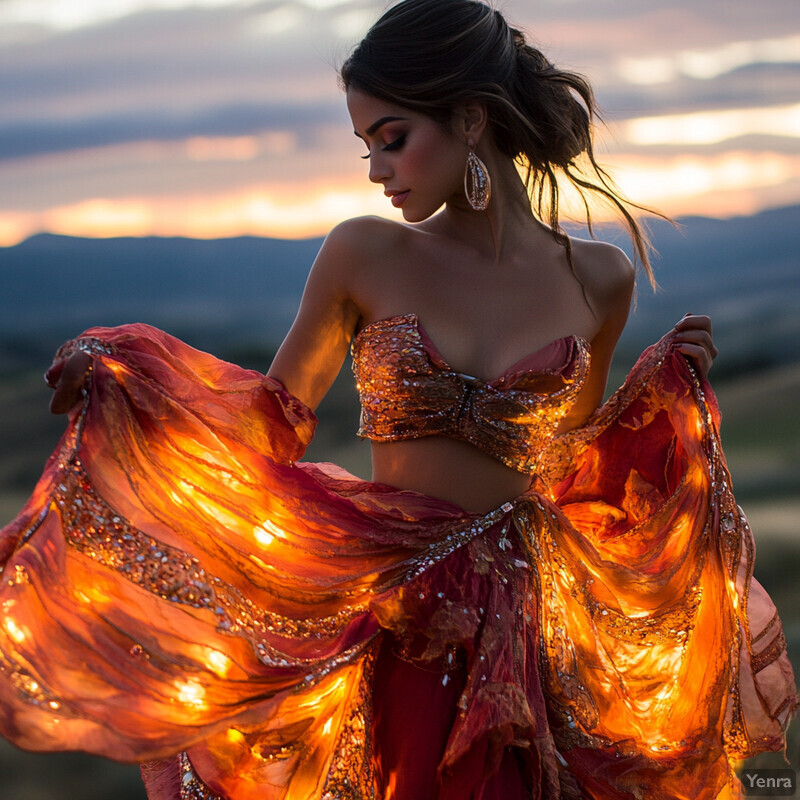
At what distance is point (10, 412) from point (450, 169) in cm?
185

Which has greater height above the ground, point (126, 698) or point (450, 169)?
point (450, 169)

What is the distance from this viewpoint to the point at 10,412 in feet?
9.54

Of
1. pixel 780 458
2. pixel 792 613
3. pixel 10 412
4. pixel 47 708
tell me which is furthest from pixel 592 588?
pixel 780 458

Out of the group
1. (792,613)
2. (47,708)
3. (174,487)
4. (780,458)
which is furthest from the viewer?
(780,458)

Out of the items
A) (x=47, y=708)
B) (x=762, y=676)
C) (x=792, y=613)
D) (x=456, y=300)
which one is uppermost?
(x=456, y=300)

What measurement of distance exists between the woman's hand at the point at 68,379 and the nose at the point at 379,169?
516 millimetres

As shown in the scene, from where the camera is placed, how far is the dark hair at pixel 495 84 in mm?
1509

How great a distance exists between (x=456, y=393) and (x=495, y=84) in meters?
0.49

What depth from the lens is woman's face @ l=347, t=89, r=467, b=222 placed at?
1.51m

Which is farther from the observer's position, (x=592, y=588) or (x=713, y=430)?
(x=713, y=430)

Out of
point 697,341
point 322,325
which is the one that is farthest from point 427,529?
point 697,341

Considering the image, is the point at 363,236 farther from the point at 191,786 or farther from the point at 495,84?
the point at 191,786

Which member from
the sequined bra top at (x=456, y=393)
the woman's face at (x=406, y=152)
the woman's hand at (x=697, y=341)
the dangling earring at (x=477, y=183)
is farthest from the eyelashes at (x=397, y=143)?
the woman's hand at (x=697, y=341)

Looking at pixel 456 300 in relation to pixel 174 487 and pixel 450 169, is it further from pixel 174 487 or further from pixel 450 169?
pixel 174 487
